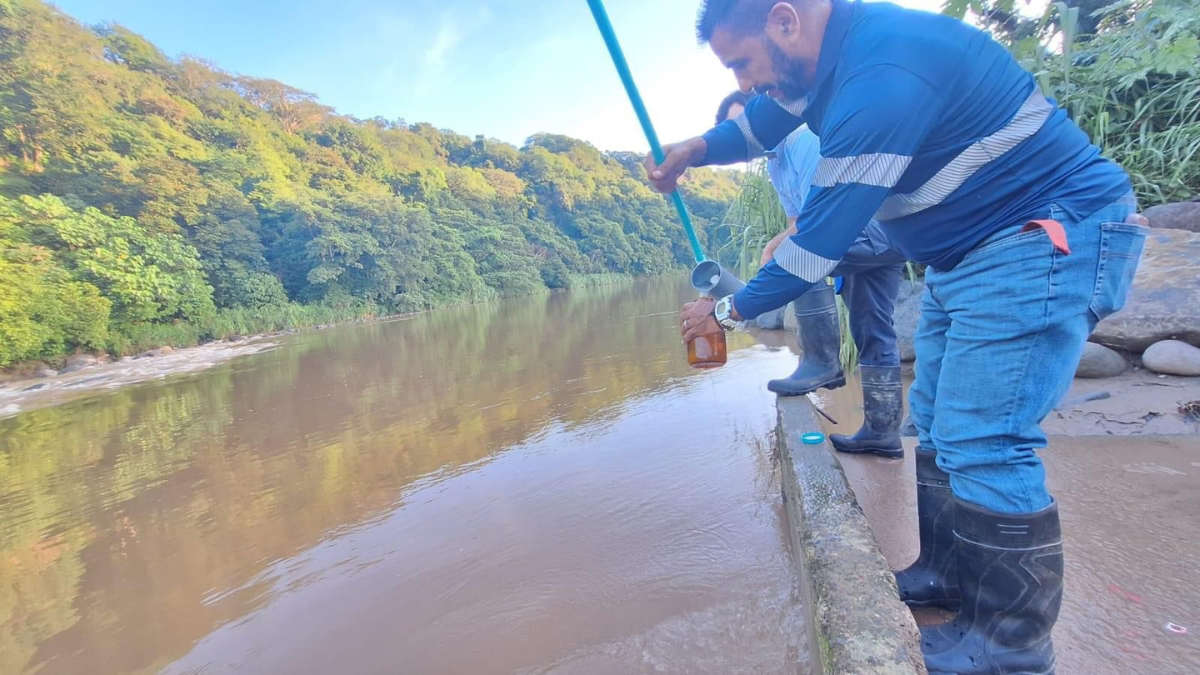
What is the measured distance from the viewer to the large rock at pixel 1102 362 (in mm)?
2498

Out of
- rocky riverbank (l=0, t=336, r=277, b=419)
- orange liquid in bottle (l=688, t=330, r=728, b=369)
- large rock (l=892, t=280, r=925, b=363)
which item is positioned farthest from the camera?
rocky riverbank (l=0, t=336, r=277, b=419)

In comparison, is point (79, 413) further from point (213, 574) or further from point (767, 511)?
point (767, 511)

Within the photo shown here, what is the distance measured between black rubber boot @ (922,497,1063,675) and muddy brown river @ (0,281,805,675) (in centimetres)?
42

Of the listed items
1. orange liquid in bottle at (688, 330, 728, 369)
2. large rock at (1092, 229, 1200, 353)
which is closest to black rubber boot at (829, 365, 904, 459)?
orange liquid in bottle at (688, 330, 728, 369)

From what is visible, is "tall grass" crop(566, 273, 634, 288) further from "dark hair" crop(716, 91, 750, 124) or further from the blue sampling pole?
the blue sampling pole

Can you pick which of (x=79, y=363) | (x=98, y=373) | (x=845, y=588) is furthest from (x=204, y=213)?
(x=845, y=588)

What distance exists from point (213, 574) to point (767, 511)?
2.40m

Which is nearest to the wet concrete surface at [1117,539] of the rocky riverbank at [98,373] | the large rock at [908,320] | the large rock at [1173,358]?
Result: the large rock at [1173,358]

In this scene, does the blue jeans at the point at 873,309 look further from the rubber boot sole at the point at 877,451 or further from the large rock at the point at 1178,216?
the large rock at the point at 1178,216

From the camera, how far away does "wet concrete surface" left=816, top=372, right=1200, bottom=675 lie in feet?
→ 3.28

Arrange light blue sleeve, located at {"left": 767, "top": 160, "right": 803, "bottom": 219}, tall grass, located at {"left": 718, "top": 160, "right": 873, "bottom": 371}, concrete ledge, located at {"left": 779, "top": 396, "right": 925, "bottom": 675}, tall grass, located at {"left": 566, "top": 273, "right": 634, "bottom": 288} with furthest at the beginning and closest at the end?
tall grass, located at {"left": 566, "top": 273, "right": 634, "bottom": 288} < tall grass, located at {"left": 718, "top": 160, "right": 873, "bottom": 371} < light blue sleeve, located at {"left": 767, "top": 160, "right": 803, "bottom": 219} < concrete ledge, located at {"left": 779, "top": 396, "right": 925, "bottom": 675}

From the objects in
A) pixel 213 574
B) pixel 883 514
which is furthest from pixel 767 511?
pixel 213 574

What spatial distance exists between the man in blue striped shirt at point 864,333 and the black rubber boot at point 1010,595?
1.04 meters

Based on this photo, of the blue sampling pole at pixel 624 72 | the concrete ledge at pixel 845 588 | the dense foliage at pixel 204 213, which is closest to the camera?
the concrete ledge at pixel 845 588
